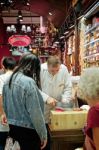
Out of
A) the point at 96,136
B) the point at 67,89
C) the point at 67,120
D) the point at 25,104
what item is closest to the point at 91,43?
the point at 67,89

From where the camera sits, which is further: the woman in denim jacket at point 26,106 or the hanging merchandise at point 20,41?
the hanging merchandise at point 20,41

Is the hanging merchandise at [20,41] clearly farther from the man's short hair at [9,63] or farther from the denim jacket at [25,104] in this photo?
the denim jacket at [25,104]

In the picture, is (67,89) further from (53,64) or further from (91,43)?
(91,43)

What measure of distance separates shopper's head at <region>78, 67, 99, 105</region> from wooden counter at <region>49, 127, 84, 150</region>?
129 cm

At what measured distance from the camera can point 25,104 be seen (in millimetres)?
3252

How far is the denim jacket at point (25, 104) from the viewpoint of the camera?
3.22 m

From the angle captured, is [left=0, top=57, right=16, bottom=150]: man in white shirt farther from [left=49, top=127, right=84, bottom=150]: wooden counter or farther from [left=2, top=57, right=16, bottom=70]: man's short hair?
[left=49, top=127, right=84, bottom=150]: wooden counter

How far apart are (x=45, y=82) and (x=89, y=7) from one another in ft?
6.40

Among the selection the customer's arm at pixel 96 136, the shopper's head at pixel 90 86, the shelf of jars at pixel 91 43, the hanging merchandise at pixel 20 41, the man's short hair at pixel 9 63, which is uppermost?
the hanging merchandise at pixel 20 41

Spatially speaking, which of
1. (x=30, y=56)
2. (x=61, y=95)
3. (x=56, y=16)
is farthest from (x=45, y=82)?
(x=56, y=16)

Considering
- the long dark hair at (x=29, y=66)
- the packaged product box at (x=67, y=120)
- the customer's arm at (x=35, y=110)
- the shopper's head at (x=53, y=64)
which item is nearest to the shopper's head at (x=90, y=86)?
the customer's arm at (x=35, y=110)

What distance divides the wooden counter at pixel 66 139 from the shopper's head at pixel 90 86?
129cm

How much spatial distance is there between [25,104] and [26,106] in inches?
0.9

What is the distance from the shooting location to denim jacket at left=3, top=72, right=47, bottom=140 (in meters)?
3.22
